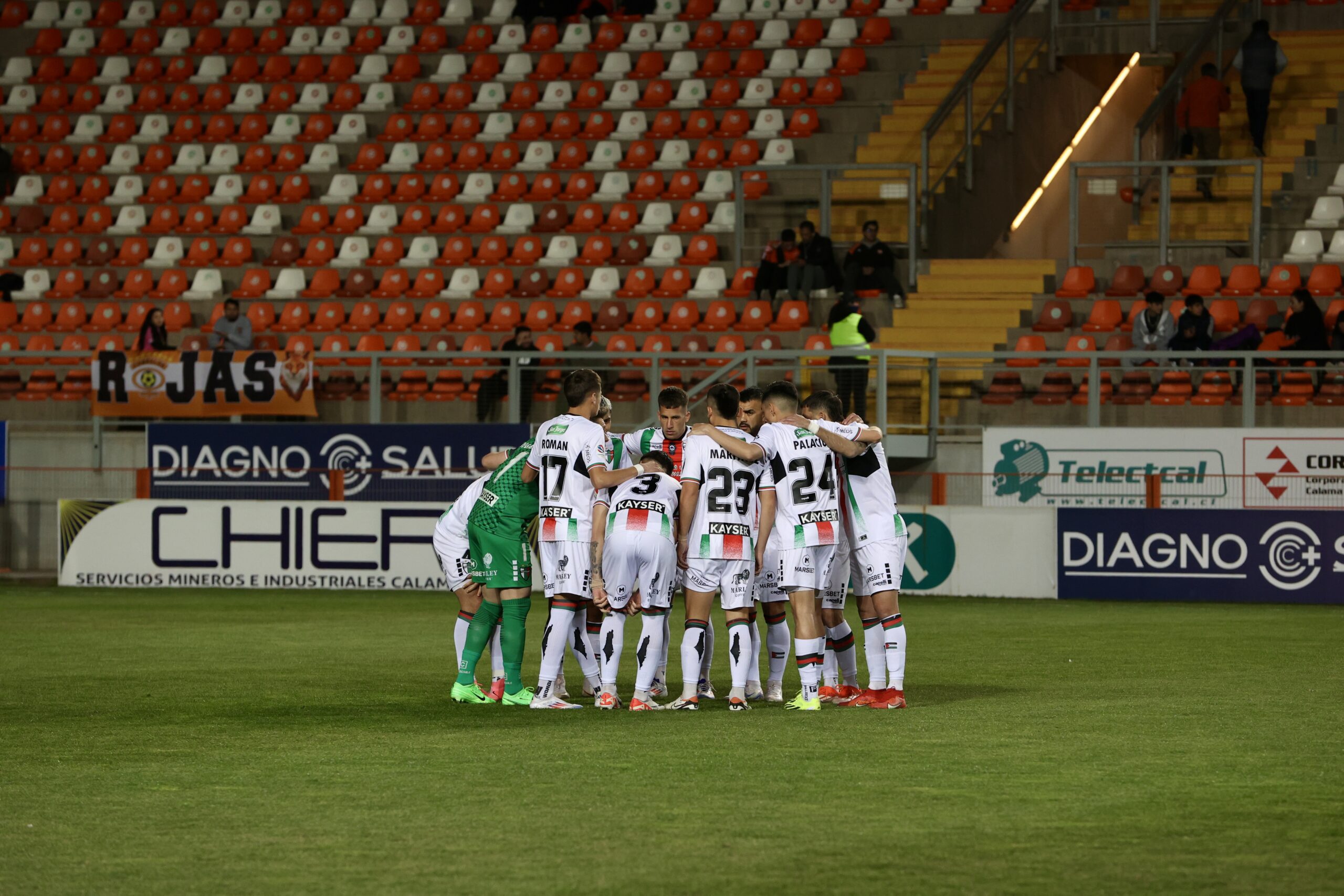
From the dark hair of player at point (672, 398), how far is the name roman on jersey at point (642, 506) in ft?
1.86

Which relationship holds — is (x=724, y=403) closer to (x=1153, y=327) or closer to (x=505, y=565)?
(x=505, y=565)

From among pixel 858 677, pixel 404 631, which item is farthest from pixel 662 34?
pixel 858 677

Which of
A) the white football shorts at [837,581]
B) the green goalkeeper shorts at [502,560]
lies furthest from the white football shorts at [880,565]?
the green goalkeeper shorts at [502,560]

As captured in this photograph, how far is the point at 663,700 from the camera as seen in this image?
10.8m

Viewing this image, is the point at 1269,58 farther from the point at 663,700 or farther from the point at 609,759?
the point at 609,759

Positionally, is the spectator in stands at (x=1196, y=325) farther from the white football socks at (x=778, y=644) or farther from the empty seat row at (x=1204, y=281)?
the white football socks at (x=778, y=644)

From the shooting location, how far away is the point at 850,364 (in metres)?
20.2

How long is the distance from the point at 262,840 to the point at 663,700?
14.6ft

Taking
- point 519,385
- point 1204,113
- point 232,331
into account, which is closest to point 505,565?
point 519,385

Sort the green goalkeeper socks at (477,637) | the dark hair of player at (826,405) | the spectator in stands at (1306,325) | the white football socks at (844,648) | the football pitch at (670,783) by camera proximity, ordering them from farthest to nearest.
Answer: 1. the spectator in stands at (1306,325)
2. the white football socks at (844,648)
3. the green goalkeeper socks at (477,637)
4. the dark hair of player at (826,405)
5. the football pitch at (670,783)

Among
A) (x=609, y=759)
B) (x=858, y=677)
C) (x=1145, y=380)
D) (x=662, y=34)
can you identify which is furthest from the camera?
(x=662, y=34)

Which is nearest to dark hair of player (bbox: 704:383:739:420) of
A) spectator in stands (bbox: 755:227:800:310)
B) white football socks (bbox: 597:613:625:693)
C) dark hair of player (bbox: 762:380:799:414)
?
dark hair of player (bbox: 762:380:799:414)

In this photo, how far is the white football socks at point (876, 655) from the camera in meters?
10.4

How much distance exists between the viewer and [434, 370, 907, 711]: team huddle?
10.1 m
